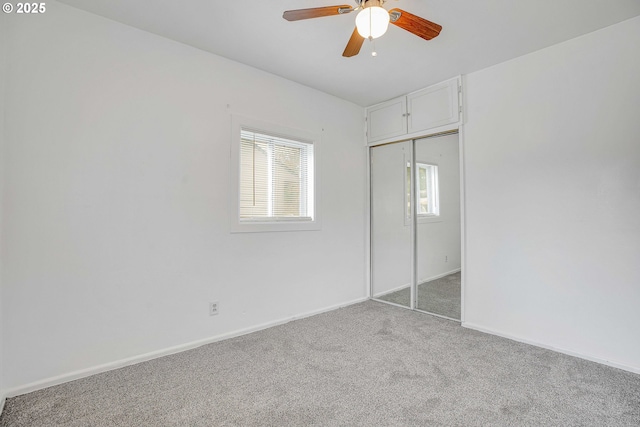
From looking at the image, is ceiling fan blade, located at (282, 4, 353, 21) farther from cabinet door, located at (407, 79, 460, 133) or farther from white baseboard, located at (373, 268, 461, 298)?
white baseboard, located at (373, 268, 461, 298)

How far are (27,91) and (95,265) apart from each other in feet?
3.85

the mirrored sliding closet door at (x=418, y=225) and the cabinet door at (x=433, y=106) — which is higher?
the cabinet door at (x=433, y=106)

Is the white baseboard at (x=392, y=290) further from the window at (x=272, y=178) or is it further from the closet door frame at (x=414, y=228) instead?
the window at (x=272, y=178)

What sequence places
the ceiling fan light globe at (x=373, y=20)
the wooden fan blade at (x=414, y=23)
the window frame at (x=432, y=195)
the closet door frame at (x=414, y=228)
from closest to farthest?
the ceiling fan light globe at (x=373, y=20) < the wooden fan blade at (x=414, y=23) < the closet door frame at (x=414, y=228) < the window frame at (x=432, y=195)

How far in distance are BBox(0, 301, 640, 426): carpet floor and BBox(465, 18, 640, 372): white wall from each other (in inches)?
11.8

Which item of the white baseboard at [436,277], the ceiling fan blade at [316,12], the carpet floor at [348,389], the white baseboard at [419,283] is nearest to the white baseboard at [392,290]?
the white baseboard at [419,283]

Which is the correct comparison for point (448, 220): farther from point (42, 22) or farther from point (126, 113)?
point (42, 22)

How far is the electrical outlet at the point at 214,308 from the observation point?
2.68 metres

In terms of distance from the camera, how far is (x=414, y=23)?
1.80 meters

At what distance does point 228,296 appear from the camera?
110 inches

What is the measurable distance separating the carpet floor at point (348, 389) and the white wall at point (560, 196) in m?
0.30

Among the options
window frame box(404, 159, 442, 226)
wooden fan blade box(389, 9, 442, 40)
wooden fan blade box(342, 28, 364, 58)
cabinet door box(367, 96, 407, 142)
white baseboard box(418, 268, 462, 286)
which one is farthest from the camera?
cabinet door box(367, 96, 407, 142)

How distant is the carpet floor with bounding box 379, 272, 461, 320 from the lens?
327 cm

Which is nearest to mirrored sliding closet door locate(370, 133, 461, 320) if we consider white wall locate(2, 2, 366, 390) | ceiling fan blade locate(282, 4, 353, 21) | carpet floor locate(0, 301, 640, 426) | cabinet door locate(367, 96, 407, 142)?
cabinet door locate(367, 96, 407, 142)
